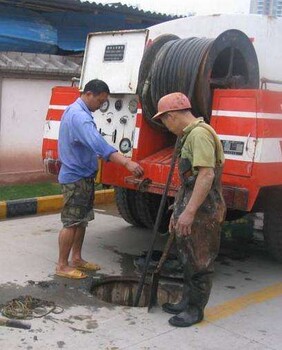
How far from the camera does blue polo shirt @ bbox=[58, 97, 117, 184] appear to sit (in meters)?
4.52

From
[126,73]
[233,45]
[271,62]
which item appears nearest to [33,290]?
[126,73]

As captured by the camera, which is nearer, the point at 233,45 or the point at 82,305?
the point at 82,305

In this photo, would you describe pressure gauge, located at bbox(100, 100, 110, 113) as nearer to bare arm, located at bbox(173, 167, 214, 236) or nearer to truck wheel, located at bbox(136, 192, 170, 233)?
truck wheel, located at bbox(136, 192, 170, 233)

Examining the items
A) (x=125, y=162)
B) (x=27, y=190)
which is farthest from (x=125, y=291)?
(x=27, y=190)

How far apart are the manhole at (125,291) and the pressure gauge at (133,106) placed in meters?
1.54

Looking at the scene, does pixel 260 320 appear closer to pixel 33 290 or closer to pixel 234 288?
pixel 234 288

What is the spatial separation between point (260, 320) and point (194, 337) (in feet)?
2.12

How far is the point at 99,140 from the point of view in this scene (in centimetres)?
451

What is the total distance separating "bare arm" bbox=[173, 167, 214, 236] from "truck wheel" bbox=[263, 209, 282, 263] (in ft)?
5.39

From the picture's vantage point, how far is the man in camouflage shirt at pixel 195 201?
366 cm

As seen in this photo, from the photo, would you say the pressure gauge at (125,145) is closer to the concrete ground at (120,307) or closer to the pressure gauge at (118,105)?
the pressure gauge at (118,105)

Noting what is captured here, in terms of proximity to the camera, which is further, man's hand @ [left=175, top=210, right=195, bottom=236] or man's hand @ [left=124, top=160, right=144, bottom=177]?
man's hand @ [left=124, top=160, right=144, bottom=177]

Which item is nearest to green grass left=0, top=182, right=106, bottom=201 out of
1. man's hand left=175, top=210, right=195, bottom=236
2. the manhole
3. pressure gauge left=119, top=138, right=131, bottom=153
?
pressure gauge left=119, top=138, right=131, bottom=153

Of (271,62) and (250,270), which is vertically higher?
(271,62)
